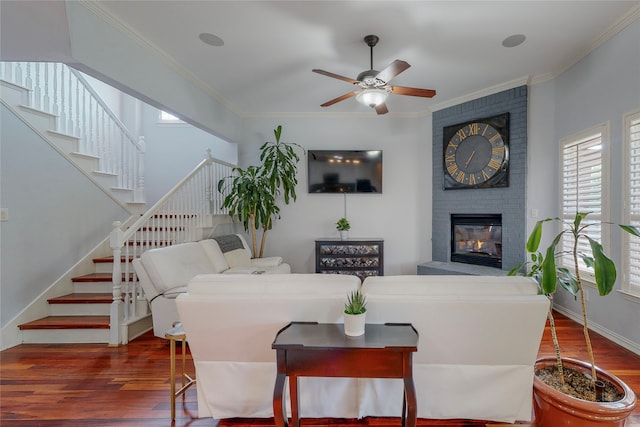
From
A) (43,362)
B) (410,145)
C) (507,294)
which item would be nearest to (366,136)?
(410,145)

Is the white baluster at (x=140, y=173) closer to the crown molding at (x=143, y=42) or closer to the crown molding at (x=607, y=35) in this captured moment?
the crown molding at (x=143, y=42)

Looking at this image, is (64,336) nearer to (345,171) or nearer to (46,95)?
(46,95)

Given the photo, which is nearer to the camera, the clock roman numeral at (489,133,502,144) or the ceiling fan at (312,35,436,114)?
the ceiling fan at (312,35,436,114)

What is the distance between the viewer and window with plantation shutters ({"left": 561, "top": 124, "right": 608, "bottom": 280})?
2.96 m

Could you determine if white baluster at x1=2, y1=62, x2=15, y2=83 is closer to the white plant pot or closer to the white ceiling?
the white ceiling

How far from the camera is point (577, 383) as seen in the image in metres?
1.64

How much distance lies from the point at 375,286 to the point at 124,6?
2.98 meters

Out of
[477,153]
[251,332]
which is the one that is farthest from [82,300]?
[477,153]

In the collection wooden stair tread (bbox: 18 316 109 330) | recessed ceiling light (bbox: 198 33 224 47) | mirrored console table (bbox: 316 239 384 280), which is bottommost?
wooden stair tread (bbox: 18 316 109 330)

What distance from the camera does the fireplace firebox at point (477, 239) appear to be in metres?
4.30

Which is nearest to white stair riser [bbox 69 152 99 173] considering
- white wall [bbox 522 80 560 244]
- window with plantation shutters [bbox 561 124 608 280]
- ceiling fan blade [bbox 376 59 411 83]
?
ceiling fan blade [bbox 376 59 411 83]

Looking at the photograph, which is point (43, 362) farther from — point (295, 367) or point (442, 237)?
point (442, 237)

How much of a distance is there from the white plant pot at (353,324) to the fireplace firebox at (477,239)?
3.68 metres

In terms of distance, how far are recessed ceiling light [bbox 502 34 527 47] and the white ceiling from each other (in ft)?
0.21
